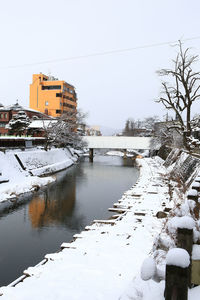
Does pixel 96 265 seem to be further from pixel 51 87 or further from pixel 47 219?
pixel 51 87

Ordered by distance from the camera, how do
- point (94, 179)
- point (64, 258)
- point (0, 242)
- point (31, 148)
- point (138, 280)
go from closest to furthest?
point (138, 280)
point (64, 258)
point (0, 242)
point (94, 179)
point (31, 148)

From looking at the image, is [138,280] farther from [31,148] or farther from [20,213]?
[31,148]

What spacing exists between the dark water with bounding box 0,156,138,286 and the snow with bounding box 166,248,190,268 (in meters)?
7.42

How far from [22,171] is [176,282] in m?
25.1

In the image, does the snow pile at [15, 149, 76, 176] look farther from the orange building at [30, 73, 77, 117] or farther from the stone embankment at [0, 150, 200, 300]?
the orange building at [30, 73, 77, 117]

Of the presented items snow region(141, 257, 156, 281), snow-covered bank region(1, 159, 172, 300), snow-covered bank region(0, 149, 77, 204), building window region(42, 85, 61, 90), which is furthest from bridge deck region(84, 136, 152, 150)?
snow region(141, 257, 156, 281)

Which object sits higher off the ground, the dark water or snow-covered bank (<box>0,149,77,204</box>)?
snow-covered bank (<box>0,149,77,204</box>)

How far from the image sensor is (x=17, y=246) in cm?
1125

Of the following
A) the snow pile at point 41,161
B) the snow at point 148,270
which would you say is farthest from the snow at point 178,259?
the snow pile at point 41,161

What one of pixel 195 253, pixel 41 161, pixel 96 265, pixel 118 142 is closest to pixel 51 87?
pixel 118 142

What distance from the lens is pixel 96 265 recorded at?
7340mm

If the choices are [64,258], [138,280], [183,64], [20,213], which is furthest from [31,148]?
[138,280]

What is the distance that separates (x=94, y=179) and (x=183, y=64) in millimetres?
15724

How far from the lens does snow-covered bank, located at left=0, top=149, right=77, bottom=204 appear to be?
21072 mm
